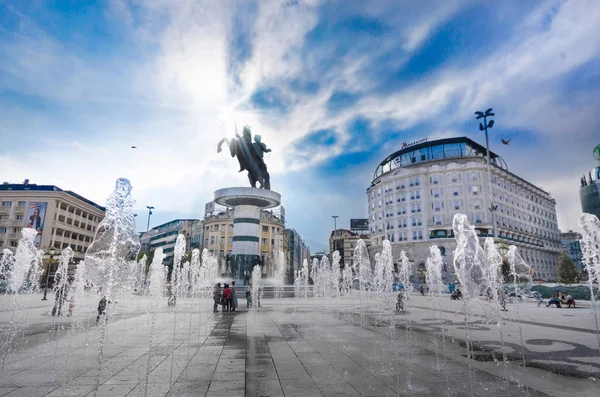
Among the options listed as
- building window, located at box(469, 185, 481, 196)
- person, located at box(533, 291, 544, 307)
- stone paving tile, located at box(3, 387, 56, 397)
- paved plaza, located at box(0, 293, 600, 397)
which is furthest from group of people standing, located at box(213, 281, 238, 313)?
building window, located at box(469, 185, 481, 196)

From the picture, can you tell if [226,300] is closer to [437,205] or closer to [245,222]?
[245,222]

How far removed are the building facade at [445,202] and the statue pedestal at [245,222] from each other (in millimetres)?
43347

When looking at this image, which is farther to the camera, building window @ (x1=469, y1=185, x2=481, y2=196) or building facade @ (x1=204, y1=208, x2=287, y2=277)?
building facade @ (x1=204, y1=208, x2=287, y2=277)

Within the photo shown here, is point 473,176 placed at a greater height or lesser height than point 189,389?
greater

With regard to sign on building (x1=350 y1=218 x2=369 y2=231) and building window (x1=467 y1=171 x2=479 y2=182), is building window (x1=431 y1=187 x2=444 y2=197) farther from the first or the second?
sign on building (x1=350 y1=218 x2=369 y2=231)

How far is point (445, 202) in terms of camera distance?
71.9 m

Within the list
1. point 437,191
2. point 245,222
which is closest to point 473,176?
point 437,191

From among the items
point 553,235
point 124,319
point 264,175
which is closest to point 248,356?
point 124,319

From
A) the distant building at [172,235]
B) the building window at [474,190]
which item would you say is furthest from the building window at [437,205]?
the distant building at [172,235]

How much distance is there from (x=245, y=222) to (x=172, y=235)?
86755 millimetres

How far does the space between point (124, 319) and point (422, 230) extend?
6519 centimetres

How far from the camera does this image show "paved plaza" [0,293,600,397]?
6090mm

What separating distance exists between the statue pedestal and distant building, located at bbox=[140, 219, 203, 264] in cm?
6452

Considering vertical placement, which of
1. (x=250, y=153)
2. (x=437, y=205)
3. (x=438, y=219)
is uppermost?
(x=437, y=205)
